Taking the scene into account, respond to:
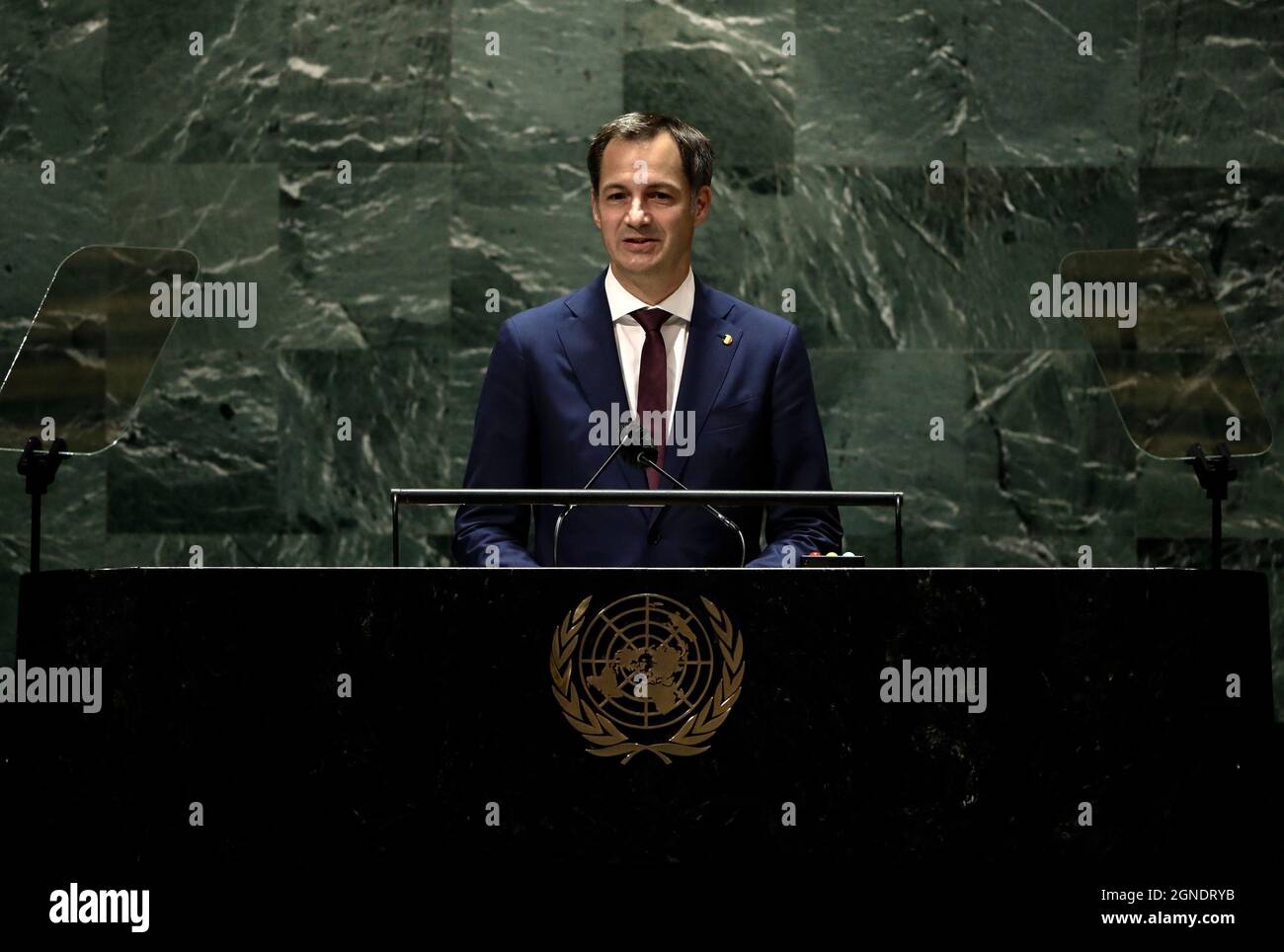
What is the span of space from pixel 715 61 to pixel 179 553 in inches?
99.8

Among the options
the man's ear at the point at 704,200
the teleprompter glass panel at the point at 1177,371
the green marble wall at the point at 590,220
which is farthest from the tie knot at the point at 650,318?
the green marble wall at the point at 590,220

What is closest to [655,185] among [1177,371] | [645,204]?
[645,204]

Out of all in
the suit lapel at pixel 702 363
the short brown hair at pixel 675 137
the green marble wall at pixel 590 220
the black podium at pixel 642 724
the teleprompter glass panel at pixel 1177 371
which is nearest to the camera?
the black podium at pixel 642 724

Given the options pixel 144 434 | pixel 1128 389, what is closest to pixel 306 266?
pixel 144 434

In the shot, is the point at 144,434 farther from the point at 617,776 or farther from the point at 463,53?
the point at 617,776

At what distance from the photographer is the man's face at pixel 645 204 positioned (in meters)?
3.53

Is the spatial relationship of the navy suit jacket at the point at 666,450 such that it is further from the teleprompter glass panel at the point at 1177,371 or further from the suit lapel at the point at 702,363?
the teleprompter glass panel at the point at 1177,371

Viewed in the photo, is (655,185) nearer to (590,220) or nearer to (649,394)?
(649,394)

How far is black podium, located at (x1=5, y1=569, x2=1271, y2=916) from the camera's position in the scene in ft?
7.64

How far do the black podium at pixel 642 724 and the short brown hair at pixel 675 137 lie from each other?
4.83 ft

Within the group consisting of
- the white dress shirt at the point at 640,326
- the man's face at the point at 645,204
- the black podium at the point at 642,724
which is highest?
the man's face at the point at 645,204

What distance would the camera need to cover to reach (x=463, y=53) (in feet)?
17.3

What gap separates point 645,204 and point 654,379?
1.35 feet

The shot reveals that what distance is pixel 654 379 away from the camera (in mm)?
3561
